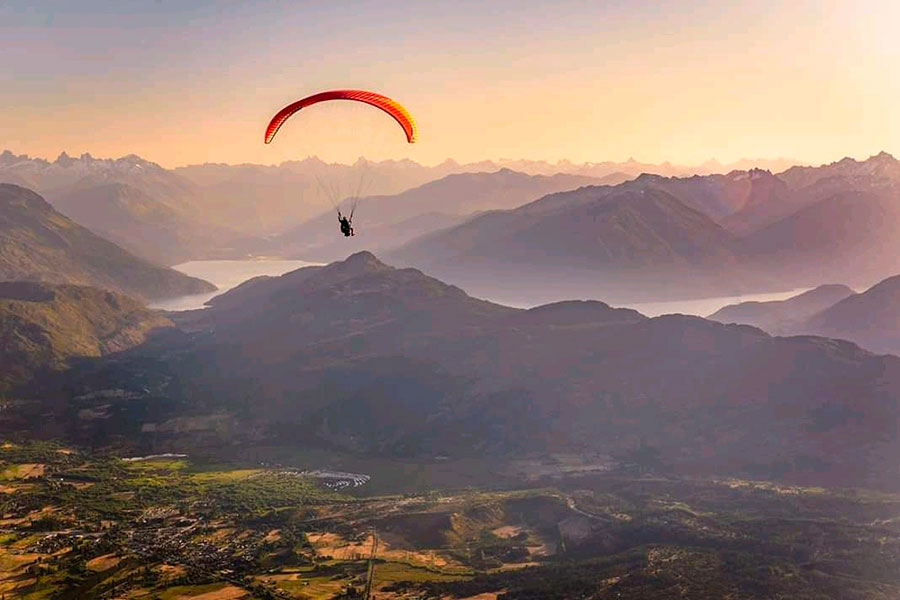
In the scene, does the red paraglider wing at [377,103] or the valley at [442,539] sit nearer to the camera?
the red paraglider wing at [377,103]

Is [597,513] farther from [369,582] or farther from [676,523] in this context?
[369,582]

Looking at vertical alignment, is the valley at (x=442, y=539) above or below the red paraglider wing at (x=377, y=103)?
below

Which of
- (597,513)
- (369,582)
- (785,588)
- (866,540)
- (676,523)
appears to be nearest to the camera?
(785,588)

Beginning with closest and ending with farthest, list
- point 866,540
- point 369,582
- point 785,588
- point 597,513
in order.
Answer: point 785,588 < point 369,582 < point 866,540 < point 597,513

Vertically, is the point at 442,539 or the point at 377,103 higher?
the point at 377,103

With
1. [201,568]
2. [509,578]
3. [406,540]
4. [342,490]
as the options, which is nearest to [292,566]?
[201,568]

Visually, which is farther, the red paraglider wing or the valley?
the valley

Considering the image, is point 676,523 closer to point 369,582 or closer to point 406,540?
point 406,540

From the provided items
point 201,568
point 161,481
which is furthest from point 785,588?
point 161,481

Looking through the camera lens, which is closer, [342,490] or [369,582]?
[369,582]

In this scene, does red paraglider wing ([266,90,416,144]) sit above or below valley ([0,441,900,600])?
above

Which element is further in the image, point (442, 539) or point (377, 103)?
point (442, 539)
